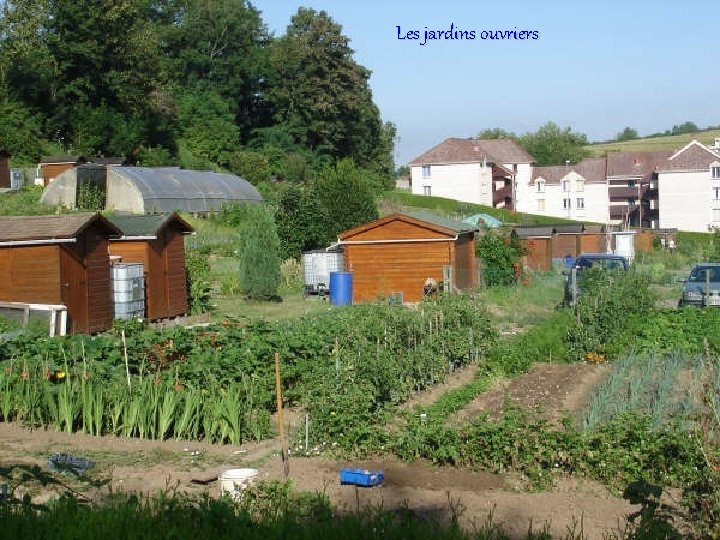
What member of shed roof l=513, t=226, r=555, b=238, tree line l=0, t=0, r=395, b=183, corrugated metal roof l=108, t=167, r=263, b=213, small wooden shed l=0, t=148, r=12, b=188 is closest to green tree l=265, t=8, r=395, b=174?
tree line l=0, t=0, r=395, b=183

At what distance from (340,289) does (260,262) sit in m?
2.33

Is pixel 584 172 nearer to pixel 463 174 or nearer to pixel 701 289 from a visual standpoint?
pixel 463 174

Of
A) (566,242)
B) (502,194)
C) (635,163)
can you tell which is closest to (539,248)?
(566,242)

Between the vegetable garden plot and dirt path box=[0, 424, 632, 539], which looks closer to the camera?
dirt path box=[0, 424, 632, 539]

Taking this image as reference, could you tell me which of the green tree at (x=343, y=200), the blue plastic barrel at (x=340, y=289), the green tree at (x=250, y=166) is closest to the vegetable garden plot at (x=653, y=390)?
the blue plastic barrel at (x=340, y=289)

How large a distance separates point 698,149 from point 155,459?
239 ft

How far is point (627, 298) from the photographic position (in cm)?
2086

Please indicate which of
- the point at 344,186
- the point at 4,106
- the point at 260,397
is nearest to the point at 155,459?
the point at 260,397

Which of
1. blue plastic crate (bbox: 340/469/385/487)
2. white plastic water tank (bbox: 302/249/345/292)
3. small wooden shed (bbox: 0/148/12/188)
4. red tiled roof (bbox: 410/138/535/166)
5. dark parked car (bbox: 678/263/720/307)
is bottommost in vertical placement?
blue plastic crate (bbox: 340/469/385/487)

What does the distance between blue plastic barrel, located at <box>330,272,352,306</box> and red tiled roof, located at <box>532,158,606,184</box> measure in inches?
2500

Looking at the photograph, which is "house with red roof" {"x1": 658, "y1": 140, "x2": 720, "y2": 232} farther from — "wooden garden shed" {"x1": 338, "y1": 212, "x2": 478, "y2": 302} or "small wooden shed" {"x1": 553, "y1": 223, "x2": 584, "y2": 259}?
"wooden garden shed" {"x1": 338, "y1": 212, "x2": 478, "y2": 302}

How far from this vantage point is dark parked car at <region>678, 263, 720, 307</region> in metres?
25.2

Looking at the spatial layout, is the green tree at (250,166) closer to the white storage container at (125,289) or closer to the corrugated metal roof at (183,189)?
the corrugated metal roof at (183,189)

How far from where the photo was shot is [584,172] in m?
89.8
